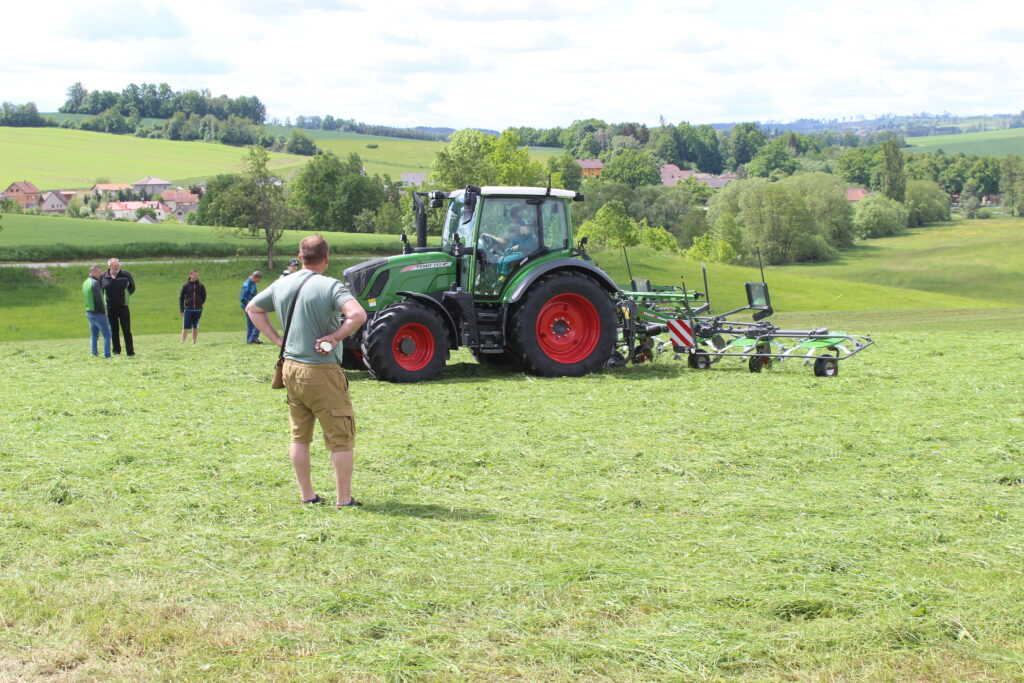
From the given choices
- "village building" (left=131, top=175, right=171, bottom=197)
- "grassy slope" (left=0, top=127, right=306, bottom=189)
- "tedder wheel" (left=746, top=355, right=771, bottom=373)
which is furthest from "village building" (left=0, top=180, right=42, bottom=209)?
"tedder wheel" (left=746, top=355, right=771, bottom=373)

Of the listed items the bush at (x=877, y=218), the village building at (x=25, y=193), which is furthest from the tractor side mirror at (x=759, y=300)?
the bush at (x=877, y=218)

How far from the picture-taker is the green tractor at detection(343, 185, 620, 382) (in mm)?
12906

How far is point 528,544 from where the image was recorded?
5645 millimetres

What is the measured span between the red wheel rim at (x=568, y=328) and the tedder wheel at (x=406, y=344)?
1444 millimetres

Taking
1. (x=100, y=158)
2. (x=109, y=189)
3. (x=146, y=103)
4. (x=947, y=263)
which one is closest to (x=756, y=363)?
(x=947, y=263)

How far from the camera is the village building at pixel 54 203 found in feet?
284

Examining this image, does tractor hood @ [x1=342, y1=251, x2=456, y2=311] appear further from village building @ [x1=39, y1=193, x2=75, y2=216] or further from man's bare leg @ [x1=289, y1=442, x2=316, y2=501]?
village building @ [x1=39, y1=193, x2=75, y2=216]

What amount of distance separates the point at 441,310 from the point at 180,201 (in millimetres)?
94317

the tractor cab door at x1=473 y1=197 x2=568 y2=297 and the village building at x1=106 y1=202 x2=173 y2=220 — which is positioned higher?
the village building at x1=106 y1=202 x2=173 y2=220

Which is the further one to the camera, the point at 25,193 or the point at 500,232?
the point at 25,193

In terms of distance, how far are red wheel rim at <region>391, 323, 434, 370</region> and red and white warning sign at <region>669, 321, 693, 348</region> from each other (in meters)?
3.50

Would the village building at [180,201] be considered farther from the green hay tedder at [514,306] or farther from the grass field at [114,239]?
the green hay tedder at [514,306]

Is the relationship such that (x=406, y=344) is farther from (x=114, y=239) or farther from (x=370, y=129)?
(x=370, y=129)

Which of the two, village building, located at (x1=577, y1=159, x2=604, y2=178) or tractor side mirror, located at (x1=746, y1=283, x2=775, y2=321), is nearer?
tractor side mirror, located at (x1=746, y1=283, x2=775, y2=321)
